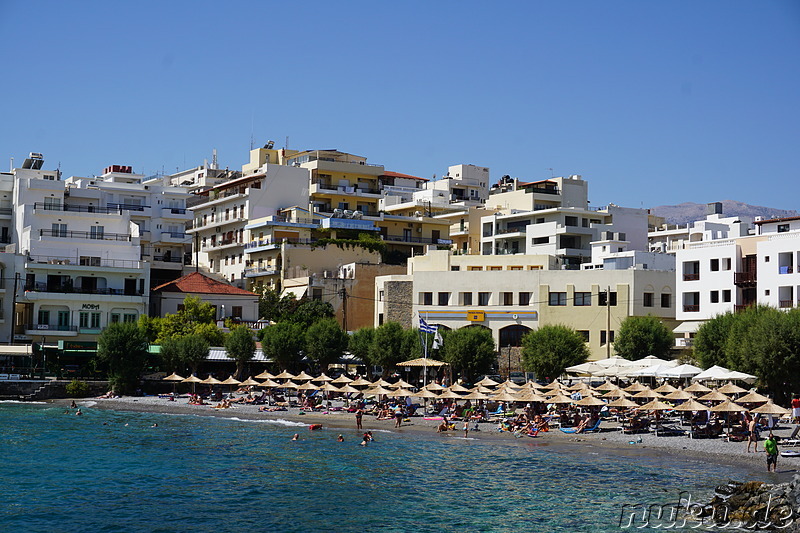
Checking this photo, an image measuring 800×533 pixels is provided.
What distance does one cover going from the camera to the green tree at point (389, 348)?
6994 cm

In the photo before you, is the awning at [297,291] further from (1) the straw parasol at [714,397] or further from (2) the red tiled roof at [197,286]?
(1) the straw parasol at [714,397]

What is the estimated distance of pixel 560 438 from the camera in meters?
51.2

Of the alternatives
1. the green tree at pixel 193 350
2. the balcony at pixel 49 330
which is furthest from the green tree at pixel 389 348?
the balcony at pixel 49 330

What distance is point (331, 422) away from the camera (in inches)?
2319

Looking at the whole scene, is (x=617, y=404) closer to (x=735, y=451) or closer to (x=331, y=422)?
(x=735, y=451)

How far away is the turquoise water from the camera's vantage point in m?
33.7

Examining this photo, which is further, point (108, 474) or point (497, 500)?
point (108, 474)

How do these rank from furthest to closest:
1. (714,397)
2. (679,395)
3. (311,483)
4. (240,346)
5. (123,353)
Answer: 1. (240,346)
2. (123,353)
3. (679,395)
4. (714,397)
5. (311,483)

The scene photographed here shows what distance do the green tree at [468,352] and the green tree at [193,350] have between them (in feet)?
60.0

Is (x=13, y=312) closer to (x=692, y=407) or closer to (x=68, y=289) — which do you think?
(x=68, y=289)

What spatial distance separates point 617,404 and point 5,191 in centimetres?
6521

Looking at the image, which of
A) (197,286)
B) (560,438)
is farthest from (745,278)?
(197,286)

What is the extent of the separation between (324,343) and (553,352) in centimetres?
1765

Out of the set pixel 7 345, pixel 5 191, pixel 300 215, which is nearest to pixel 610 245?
pixel 300 215
